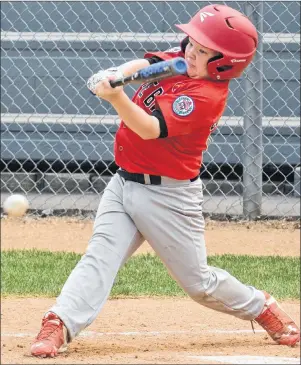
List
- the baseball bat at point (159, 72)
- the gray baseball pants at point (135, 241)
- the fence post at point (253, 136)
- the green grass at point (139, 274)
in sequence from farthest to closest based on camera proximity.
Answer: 1. the fence post at point (253, 136)
2. the green grass at point (139, 274)
3. the gray baseball pants at point (135, 241)
4. the baseball bat at point (159, 72)

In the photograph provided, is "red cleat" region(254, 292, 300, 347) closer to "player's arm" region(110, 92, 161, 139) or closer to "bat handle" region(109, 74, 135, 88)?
"player's arm" region(110, 92, 161, 139)

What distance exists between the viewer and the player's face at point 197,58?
4.44m

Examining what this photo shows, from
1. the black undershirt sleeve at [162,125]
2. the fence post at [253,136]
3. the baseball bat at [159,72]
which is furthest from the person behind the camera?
the fence post at [253,136]

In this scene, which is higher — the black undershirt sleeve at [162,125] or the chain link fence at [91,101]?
the black undershirt sleeve at [162,125]

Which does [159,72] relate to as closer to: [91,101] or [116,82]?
[116,82]

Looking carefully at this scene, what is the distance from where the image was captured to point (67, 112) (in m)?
10.0

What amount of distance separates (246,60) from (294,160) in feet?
17.0

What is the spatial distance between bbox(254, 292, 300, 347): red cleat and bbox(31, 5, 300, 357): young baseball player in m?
0.27

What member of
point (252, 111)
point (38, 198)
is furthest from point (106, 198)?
point (38, 198)

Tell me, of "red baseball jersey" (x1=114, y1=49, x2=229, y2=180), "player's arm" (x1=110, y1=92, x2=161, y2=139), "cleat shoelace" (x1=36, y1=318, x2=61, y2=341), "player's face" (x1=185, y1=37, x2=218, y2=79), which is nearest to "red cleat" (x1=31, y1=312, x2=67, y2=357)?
"cleat shoelace" (x1=36, y1=318, x2=61, y2=341)

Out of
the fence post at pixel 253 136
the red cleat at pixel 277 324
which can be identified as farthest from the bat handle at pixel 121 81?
the fence post at pixel 253 136

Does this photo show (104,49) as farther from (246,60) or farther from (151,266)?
(246,60)

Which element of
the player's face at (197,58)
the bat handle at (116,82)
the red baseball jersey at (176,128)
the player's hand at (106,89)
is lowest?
the red baseball jersey at (176,128)

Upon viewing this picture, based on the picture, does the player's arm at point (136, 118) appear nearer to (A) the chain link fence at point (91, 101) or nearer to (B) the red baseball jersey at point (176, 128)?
(B) the red baseball jersey at point (176, 128)
